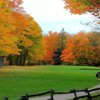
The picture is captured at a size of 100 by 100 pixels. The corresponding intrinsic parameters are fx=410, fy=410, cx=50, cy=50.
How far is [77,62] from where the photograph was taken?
12556cm

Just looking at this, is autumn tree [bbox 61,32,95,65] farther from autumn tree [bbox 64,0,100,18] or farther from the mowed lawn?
autumn tree [bbox 64,0,100,18]

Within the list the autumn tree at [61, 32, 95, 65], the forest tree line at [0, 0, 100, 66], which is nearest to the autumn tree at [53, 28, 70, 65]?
the forest tree line at [0, 0, 100, 66]

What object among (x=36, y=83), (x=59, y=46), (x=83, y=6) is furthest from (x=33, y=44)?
(x=83, y=6)

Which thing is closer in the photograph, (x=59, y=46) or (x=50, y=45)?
(x=50, y=45)

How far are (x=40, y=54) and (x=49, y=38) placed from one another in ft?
106

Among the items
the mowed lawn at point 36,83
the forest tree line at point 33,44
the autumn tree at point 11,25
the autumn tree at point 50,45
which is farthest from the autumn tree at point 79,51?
the mowed lawn at point 36,83

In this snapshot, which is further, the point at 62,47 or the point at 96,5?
the point at 62,47

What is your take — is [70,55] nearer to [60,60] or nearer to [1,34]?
[60,60]

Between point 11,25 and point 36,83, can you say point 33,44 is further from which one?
point 36,83

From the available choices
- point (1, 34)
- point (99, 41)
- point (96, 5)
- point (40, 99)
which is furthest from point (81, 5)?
point (99, 41)

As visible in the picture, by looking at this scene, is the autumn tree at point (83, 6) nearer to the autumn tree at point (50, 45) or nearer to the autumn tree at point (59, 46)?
the autumn tree at point (50, 45)

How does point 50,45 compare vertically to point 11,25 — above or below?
above

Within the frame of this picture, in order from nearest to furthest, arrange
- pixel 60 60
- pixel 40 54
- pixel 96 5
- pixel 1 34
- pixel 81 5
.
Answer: pixel 96 5, pixel 81 5, pixel 1 34, pixel 40 54, pixel 60 60

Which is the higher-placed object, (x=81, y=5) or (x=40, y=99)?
(x=81, y=5)
